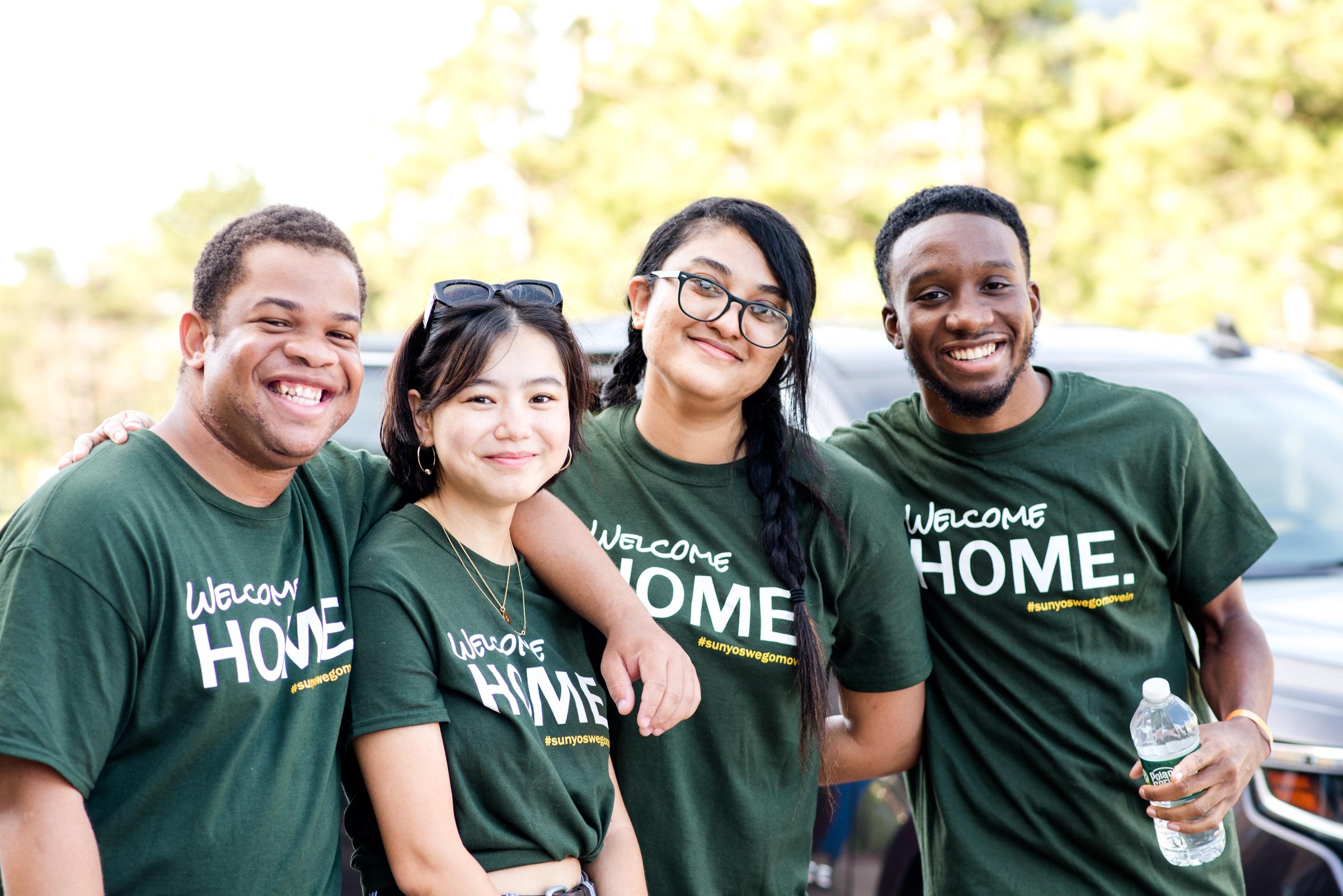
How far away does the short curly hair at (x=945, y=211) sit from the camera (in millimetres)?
2746

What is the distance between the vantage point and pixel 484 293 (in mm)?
2357

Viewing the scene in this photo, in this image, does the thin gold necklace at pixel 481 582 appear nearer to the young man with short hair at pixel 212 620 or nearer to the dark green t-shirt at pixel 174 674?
the young man with short hair at pixel 212 620

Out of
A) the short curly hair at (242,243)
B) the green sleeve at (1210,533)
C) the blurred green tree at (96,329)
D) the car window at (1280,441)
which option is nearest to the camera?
the short curly hair at (242,243)

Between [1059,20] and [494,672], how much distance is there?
17588 mm

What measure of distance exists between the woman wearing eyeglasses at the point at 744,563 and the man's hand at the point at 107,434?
824 millimetres

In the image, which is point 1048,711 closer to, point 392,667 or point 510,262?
point 392,667

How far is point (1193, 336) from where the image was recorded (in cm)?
447

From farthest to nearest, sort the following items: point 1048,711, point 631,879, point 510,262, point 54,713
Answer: point 510,262, point 1048,711, point 631,879, point 54,713

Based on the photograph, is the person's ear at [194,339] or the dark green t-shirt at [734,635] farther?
the dark green t-shirt at [734,635]

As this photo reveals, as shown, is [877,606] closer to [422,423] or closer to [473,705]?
[473,705]

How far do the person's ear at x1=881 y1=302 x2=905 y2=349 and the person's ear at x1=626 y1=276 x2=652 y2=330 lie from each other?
56 centimetres

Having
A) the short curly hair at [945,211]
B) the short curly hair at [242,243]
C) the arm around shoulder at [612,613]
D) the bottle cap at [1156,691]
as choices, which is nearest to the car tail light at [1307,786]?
the bottle cap at [1156,691]

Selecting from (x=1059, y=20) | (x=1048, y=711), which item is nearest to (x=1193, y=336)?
(x=1048, y=711)

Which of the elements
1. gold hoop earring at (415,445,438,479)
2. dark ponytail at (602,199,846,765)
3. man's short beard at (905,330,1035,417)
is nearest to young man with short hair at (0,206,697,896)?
gold hoop earring at (415,445,438,479)
